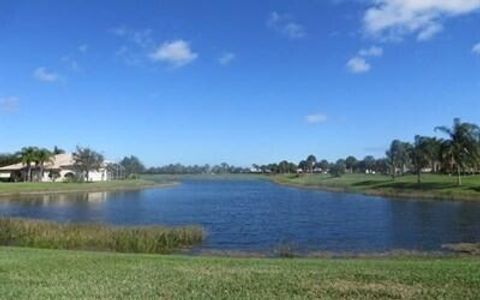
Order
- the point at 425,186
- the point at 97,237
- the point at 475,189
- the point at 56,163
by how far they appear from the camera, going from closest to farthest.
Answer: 1. the point at 97,237
2. the point at 475,189
3. the point at 425,186
4. the point at 56,163

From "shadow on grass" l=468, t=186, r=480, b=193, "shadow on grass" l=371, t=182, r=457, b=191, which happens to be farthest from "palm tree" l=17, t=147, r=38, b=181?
"shadow on grass" l=468, t=186, r=480, b=193

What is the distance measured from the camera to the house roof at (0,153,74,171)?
154m

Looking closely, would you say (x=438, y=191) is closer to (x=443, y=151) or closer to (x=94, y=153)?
(x=443, y=151)

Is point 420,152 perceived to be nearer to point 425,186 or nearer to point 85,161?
point 425,186

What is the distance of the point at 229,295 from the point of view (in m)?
13.7

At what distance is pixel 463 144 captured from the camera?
361 feet

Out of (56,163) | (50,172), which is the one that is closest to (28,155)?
(50,172)

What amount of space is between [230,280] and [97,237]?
22433 mm

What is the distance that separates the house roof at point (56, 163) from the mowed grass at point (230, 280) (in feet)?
459

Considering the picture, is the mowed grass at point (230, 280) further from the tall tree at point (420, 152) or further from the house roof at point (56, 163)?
the house roof at point (56, 163)

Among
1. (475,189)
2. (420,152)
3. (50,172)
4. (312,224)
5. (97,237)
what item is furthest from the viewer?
(50,172)

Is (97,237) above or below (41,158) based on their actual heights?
below

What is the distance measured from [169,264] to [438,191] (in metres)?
87.2

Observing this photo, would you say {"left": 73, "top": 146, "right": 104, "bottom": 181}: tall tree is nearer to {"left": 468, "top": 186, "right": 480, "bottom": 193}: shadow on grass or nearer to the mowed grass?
{"left": 468, "top": 186, "right": 480, "bottom": 193}: shadow on grass
